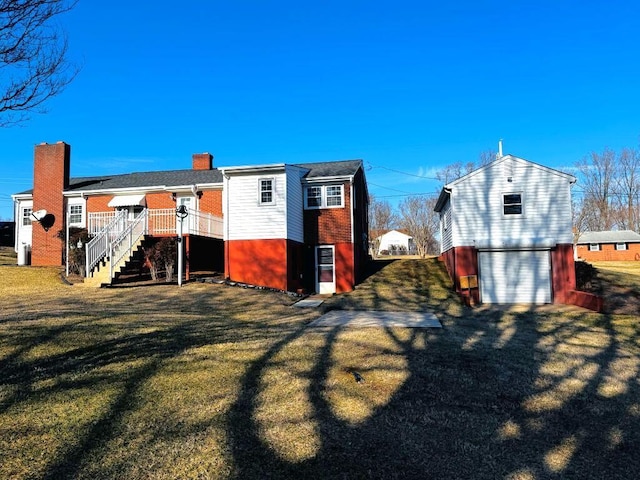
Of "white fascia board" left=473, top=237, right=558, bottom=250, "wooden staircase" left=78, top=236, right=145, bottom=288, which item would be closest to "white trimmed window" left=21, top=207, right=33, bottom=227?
"wooden staircase" left=78, top=236, right=145, bottom=288

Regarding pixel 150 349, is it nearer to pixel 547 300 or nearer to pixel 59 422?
pixel 59 422

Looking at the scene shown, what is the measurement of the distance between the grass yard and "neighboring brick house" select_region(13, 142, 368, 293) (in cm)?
774

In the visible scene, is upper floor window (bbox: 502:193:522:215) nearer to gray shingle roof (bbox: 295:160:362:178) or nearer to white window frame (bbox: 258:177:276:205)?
gray shingle roof (bbox: 295:160:362:178)

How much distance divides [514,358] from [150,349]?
18.9 feet

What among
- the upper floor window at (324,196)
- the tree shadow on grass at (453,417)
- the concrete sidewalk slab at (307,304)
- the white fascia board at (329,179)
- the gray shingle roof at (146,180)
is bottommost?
the tree shadow on grass at (453,417)

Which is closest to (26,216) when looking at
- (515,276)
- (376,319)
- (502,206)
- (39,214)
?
(39,214)

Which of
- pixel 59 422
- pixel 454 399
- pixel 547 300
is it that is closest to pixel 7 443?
pixel 59 422

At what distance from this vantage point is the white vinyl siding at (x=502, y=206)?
57.2 feet

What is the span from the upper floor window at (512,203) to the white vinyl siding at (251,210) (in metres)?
8.68

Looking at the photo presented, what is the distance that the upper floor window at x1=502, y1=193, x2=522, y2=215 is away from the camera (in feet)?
58.1

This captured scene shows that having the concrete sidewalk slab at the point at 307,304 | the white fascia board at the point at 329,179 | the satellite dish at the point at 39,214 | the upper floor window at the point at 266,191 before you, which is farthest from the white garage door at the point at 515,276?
the satellite dish at the point at 39,214

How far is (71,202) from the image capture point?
21797mm

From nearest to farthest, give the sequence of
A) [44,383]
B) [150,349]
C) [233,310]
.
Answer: [44,383]
[150,349]
[233,310]

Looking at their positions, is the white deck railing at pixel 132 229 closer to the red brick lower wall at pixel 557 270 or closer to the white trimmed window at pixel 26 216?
the white trimmed window at pixel 26 216
